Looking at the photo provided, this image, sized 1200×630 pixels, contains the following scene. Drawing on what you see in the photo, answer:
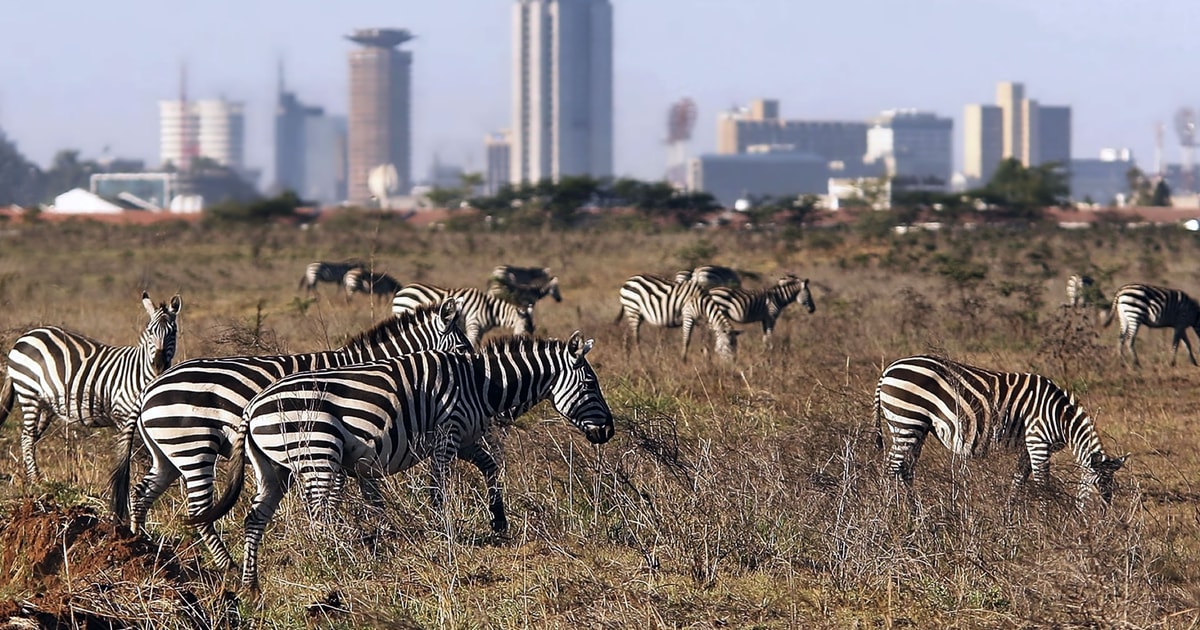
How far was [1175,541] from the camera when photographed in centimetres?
741

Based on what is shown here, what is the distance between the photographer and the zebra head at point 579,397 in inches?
307

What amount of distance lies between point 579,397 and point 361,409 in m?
1.38

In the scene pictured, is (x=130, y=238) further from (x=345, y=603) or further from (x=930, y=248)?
(x=345, y=603)

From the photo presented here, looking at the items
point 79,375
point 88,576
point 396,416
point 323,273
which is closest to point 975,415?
point 396,416

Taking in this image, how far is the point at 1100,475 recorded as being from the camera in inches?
301

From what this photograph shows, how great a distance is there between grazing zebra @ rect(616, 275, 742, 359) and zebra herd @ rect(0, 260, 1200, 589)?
6894 mm

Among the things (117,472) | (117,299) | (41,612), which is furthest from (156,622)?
(117,299)

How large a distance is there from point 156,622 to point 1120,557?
12.3 ft

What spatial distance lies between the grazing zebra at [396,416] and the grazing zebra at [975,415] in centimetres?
169

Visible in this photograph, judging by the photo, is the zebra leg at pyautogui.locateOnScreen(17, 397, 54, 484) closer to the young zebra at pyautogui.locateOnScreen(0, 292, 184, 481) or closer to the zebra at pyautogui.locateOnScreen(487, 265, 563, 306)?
the young zebra at pyautogui.locateOnScreen(0, 292, 184, 481)

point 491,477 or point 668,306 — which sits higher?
point 668,306

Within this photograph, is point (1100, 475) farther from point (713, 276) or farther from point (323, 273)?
point (323, 273)

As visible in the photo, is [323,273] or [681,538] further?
[323,273]

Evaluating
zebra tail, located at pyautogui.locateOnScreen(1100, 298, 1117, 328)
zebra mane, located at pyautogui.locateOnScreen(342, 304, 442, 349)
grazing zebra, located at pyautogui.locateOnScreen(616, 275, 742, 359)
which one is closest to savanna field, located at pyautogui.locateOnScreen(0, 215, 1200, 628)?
zebra mane, located at pyautogui.locateOnScreen(342, 304, 442, 349)
